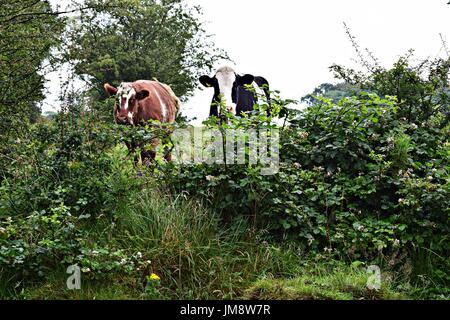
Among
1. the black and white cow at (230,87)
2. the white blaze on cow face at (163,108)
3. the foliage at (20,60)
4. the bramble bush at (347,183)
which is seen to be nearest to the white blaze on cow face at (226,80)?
the black and white cow at (230,87)

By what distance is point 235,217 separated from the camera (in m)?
5.79

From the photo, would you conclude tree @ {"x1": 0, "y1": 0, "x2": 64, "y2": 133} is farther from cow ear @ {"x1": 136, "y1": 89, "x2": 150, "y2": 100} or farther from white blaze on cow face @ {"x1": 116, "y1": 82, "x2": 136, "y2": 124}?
cow ear @ {"x1": 136, "y1": 89, "x2": 150, "y2": 100}

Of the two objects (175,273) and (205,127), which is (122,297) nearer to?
(175,273)

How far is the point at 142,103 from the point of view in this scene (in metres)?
9.46

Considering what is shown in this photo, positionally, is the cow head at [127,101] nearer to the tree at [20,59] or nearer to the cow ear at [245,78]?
the tree at [20,59]

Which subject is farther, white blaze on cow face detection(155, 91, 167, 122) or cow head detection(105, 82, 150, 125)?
white blaze on cow face detection(155, 91, 167, 122)

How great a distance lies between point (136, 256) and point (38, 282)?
871 mm

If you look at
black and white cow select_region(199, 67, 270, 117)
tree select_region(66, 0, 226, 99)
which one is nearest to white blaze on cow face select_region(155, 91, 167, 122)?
black and white cow select_region(199, 67, 270, 117)

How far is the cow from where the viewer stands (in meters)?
8.66

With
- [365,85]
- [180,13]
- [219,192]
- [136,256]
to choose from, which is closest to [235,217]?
[219,192]

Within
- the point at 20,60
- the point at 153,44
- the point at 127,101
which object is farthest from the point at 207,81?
the point at 153,44

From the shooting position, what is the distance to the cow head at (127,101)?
8.61m

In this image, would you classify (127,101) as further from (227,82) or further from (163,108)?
(227,82)
